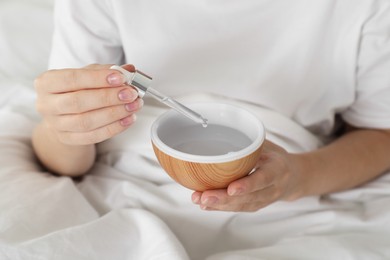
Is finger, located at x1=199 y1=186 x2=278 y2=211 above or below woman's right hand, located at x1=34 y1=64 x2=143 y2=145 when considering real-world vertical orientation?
below

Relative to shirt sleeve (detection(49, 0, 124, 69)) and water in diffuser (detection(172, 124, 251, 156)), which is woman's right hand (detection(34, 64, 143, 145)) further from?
shirt sleeve (detection(49, 0, 124, 69))

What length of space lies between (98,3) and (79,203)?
1.05ft

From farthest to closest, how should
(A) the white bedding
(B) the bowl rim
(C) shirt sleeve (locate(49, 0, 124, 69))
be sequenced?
(C) shirt sleeve (locate(49, 0, 124, 69)) → (A) the white bedding → (B) the bowl rim

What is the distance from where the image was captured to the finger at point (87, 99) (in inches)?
22.9

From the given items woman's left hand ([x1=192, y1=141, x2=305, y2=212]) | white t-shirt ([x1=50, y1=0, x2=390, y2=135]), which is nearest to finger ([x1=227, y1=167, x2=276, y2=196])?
woman's left hand ([x1=192, y1=141, x2=305, y2=212])

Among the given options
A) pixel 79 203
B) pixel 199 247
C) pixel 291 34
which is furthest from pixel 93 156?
pixel 291 34

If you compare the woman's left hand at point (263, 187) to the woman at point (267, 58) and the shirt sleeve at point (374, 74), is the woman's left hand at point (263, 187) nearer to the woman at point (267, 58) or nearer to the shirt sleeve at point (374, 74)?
the woman at point (267, 58)

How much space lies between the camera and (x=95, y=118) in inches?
24.3

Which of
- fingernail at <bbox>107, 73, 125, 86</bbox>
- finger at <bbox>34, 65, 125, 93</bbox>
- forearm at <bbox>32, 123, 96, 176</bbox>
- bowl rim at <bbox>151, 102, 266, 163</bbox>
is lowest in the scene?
forearm at <bbox>32, 123, 96, 176</bbox>

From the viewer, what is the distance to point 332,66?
0.88 m

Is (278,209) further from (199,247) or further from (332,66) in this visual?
(332,66)

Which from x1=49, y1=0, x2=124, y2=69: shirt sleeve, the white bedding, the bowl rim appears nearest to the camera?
the bowl rim

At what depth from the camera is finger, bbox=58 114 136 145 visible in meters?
0.62

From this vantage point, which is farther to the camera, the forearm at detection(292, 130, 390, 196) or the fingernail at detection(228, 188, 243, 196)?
the forearm at detection(292, 130, 390, 196)
